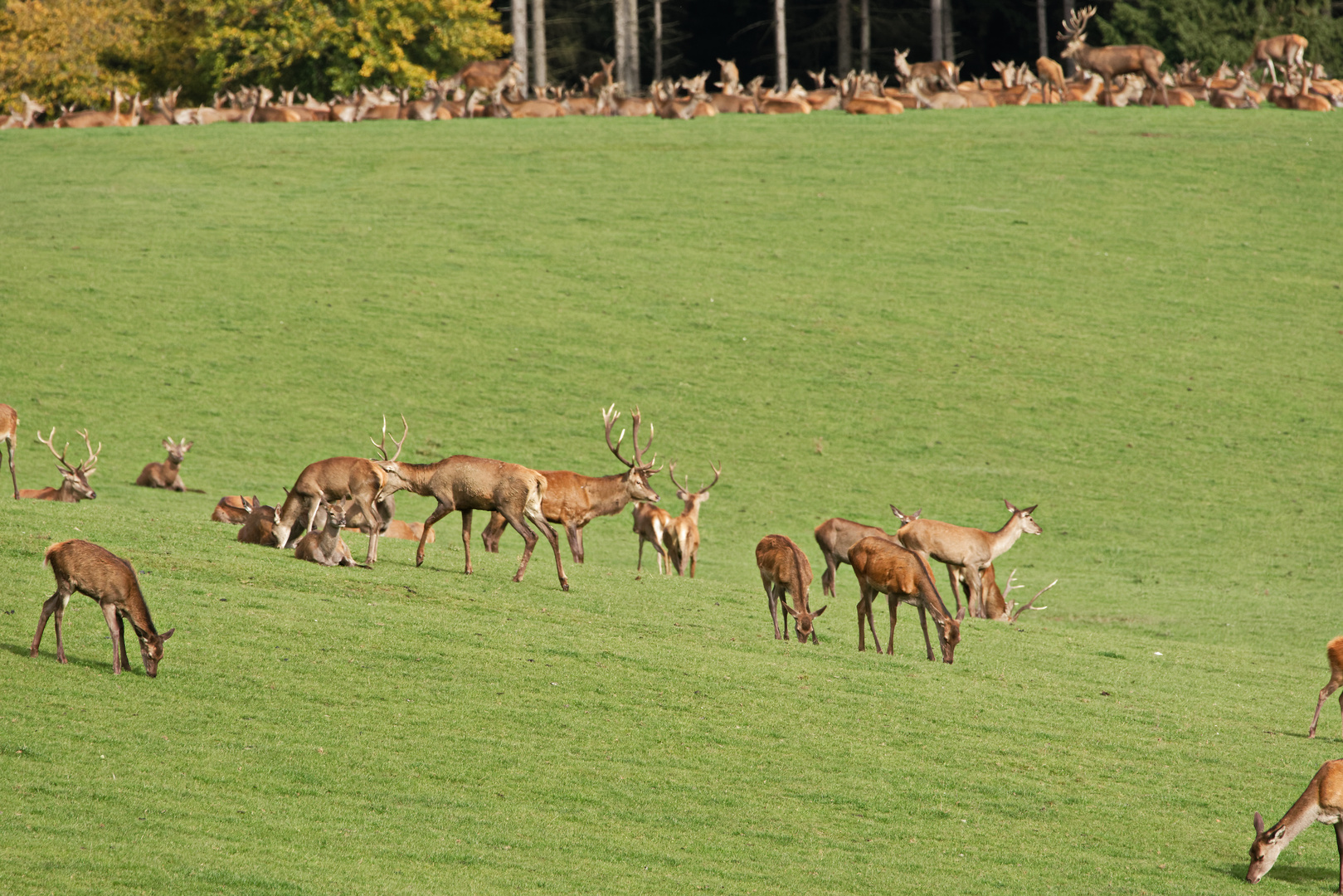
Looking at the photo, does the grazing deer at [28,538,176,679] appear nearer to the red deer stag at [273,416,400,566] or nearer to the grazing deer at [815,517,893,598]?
the red deer stag at [273,416,400,566]

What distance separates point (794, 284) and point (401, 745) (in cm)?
2039

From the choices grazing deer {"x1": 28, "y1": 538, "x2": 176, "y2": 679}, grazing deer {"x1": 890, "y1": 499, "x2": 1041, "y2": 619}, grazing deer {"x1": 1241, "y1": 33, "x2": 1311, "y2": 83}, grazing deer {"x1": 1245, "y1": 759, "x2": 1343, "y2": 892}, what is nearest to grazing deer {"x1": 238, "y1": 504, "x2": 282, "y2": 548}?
grazing deer {"x1": 28, "y1": 538, "x2": 176, "y2": 679}

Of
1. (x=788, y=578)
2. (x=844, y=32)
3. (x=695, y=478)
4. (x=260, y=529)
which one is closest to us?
(x=788, y=578)

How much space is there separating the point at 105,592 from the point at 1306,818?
7240 mm

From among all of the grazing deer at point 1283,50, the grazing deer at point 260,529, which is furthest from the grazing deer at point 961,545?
the grazing deer at point 1283,50

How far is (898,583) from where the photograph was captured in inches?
460

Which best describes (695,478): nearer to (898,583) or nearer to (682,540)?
(682,540)

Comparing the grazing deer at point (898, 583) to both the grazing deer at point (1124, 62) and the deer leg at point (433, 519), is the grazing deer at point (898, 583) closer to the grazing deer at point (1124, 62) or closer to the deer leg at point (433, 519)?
the deer leg at point (433, 519)

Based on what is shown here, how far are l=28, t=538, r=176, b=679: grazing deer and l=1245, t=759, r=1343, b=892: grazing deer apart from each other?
6.54 metres

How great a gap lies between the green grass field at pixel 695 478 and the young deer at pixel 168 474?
1.46 ft

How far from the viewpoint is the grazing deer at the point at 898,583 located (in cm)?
1166

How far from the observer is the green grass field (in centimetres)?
812

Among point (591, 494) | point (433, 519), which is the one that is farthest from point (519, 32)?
point (433, 519)

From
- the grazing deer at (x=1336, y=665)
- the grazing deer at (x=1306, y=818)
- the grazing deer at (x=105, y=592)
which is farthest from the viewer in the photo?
the grazing deer at (x=1336, y=665)
